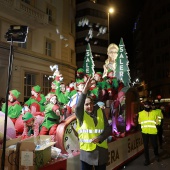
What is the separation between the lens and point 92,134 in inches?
177

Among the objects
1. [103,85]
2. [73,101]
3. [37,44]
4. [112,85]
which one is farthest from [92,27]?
[73,101]

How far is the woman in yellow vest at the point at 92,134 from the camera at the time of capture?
4441mm

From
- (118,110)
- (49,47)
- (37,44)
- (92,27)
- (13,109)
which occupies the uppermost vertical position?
(92,27)

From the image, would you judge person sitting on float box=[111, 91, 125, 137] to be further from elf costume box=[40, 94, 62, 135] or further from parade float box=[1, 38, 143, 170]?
elf costume box=[40, 94, 62, 135]

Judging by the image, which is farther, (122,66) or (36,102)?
(122,66)

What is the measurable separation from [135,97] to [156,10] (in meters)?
55.6

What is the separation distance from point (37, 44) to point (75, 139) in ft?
47.2

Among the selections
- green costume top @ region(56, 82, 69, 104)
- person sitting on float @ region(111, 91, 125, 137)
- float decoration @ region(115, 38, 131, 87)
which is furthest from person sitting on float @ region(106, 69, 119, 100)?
float decoration @ region(115, 38, 131, 87)

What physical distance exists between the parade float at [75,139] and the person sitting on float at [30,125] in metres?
0.38

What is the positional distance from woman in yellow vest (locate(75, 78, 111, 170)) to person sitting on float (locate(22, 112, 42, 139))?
222 cm

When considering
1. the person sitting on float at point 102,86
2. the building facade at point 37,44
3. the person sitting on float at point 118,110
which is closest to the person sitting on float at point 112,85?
the person sitting on float at point 102,86

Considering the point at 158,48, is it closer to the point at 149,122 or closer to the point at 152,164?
the point at 149,122

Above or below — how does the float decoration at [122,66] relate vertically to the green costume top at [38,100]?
above

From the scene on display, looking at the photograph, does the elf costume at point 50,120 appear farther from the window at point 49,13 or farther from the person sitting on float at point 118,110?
the window at point 49,13
